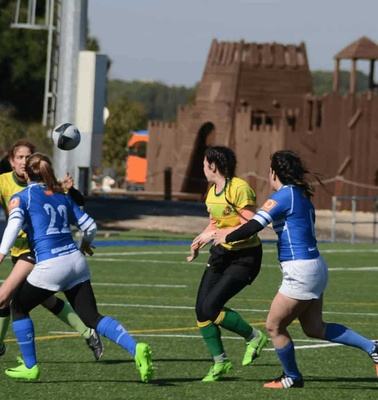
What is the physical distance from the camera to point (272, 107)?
2431 inches

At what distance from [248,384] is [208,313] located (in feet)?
2.10

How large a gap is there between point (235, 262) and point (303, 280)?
1.09m

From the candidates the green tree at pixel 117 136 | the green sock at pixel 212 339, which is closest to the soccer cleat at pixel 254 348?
the green sock at pixel 212 339

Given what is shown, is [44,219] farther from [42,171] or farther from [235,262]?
[235,262]

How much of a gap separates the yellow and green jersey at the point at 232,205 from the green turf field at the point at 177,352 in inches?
41.5

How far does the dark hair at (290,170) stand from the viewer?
10.0m

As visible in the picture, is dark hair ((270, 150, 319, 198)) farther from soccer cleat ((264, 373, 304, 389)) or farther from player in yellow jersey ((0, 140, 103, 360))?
player in yellow jersey ((0, 140, 103, 360))

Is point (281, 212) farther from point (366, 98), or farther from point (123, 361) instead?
point (366, 98)

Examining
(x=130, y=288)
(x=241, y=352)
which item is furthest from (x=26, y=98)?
(x=241, y=352)

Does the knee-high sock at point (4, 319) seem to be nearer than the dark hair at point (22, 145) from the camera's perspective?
Yes

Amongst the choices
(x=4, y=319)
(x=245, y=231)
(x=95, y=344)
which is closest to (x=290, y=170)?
(x=245, y=231)

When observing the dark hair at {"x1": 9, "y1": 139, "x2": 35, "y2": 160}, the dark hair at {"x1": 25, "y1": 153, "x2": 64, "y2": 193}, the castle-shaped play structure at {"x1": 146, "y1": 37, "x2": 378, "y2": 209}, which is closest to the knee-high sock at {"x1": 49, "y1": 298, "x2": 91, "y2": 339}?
the dark hair at {"x1": 9, "y1": 139, "x2": 35, "y2": 160}

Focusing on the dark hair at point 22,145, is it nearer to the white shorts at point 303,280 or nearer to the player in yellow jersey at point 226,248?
the player in yellow jersey at point 226,248

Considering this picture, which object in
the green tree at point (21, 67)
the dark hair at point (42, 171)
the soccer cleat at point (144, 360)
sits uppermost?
the green tree at point (21, 67)
